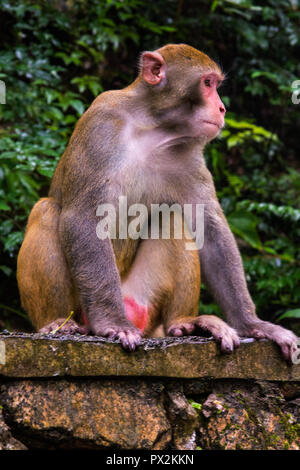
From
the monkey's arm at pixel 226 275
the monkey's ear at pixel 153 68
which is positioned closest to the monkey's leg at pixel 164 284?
the monkey's arm at pixel 226 275

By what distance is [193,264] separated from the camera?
365 cm

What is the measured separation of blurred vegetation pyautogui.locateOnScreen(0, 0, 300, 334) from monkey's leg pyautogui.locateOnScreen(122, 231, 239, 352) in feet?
5.57

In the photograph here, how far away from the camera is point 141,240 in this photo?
3807 mm

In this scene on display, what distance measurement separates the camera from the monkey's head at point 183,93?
3.58m

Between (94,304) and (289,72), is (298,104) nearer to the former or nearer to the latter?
(289,72)

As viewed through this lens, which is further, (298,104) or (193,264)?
(298,104)

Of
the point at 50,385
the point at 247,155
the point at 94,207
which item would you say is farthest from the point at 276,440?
the point at 247,155

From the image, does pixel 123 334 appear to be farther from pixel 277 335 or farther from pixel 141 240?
pixel 141 240

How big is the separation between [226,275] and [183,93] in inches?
44.9

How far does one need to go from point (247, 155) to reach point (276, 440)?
6.20 metres

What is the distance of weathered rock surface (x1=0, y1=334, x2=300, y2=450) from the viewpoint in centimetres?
237

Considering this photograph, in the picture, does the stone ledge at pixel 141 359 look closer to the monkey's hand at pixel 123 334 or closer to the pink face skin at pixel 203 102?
A: the monkey's hand at pixel 123 334

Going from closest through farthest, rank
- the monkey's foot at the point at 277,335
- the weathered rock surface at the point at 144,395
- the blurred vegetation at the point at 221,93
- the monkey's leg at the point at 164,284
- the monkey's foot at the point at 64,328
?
1. the weathered rock surface at the point at 144,395
2. the monkey's foot at the point at 277,335
3. the monkey's foot at the point at 64,328
4. the monkey's leg at the point at 164,284
5. the blurred vegetation at the point at 221,93

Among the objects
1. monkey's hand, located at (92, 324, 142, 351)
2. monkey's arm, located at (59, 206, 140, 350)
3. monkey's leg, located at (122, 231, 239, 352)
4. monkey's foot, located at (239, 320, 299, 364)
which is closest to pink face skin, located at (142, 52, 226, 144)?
monkey's leg, located at (122, 231, 239, 352)
